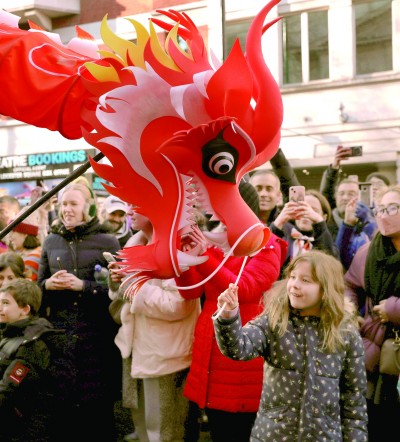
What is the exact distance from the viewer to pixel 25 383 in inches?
136

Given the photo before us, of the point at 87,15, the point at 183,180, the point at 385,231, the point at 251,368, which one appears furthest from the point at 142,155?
the point at 87,15

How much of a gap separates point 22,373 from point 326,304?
63.8 inches

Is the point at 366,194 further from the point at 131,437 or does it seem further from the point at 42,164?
the point at 42,164

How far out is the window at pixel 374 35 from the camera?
34.9 feet

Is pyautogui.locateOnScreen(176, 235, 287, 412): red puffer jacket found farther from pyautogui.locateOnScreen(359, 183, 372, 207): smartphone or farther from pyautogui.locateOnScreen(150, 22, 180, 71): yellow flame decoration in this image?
pyautogui.locateOnScreen(359, 183, 372, 207): smartphone

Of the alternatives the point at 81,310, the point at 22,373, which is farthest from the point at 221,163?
the point at 81,310

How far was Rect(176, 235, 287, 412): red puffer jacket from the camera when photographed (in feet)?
A: 10.2

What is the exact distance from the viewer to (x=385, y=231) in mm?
3447

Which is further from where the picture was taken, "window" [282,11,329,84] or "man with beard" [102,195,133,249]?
"window" [282,11,329,84]

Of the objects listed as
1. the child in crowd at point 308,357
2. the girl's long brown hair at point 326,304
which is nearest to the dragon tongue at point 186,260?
the child in crowd at point 308,357

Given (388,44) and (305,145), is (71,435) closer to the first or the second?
(305,145)

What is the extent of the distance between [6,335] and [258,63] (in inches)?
99.8

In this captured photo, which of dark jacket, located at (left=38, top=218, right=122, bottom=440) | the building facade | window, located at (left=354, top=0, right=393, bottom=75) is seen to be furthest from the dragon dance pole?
window, located at (left=354, top=0, right=393, bottom=75)

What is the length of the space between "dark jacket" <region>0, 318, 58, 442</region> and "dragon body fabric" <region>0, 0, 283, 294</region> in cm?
205
